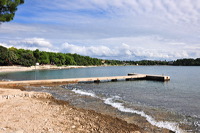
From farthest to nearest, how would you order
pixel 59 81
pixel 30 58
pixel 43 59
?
pixel 43 59, pixel 30 58, pixel 59 81

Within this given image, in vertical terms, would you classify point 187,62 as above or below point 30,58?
above

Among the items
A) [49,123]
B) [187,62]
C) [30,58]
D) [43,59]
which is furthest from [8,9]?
[187,62]

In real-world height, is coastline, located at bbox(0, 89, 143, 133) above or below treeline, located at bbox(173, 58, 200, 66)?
below

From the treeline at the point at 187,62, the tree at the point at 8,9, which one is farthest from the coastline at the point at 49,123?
the treeline at the point at 187,62

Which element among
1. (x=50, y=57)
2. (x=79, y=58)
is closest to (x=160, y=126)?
(x=50, y=57)

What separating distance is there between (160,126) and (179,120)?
92.8 inches

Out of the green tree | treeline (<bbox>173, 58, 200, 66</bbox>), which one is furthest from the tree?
treeline (<bbox>173, 58, 200, 66</bbox>)

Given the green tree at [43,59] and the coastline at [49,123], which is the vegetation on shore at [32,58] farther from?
the coastline at [49,123]

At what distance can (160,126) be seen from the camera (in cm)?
984

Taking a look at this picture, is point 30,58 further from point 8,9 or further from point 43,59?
point 8,9

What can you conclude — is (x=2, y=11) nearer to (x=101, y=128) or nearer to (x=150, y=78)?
(x=101, y=128)

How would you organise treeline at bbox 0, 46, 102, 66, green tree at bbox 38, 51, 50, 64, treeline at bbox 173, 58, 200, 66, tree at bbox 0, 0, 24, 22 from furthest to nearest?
treeline at bbox 173, 58, 200, 66
green tree at bbox 38, 51, 50, 64
treeline at bbox 0, 46, 102, 66
tree at bbox 0, 0, 24, 22

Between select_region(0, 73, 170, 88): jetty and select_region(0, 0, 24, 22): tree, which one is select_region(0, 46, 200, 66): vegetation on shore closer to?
select_region(0, 73, 170, 88): jetty

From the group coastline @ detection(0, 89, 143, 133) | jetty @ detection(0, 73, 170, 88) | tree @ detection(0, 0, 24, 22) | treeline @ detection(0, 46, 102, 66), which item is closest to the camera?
coastline @ detection(0, 89, 143, 133)
